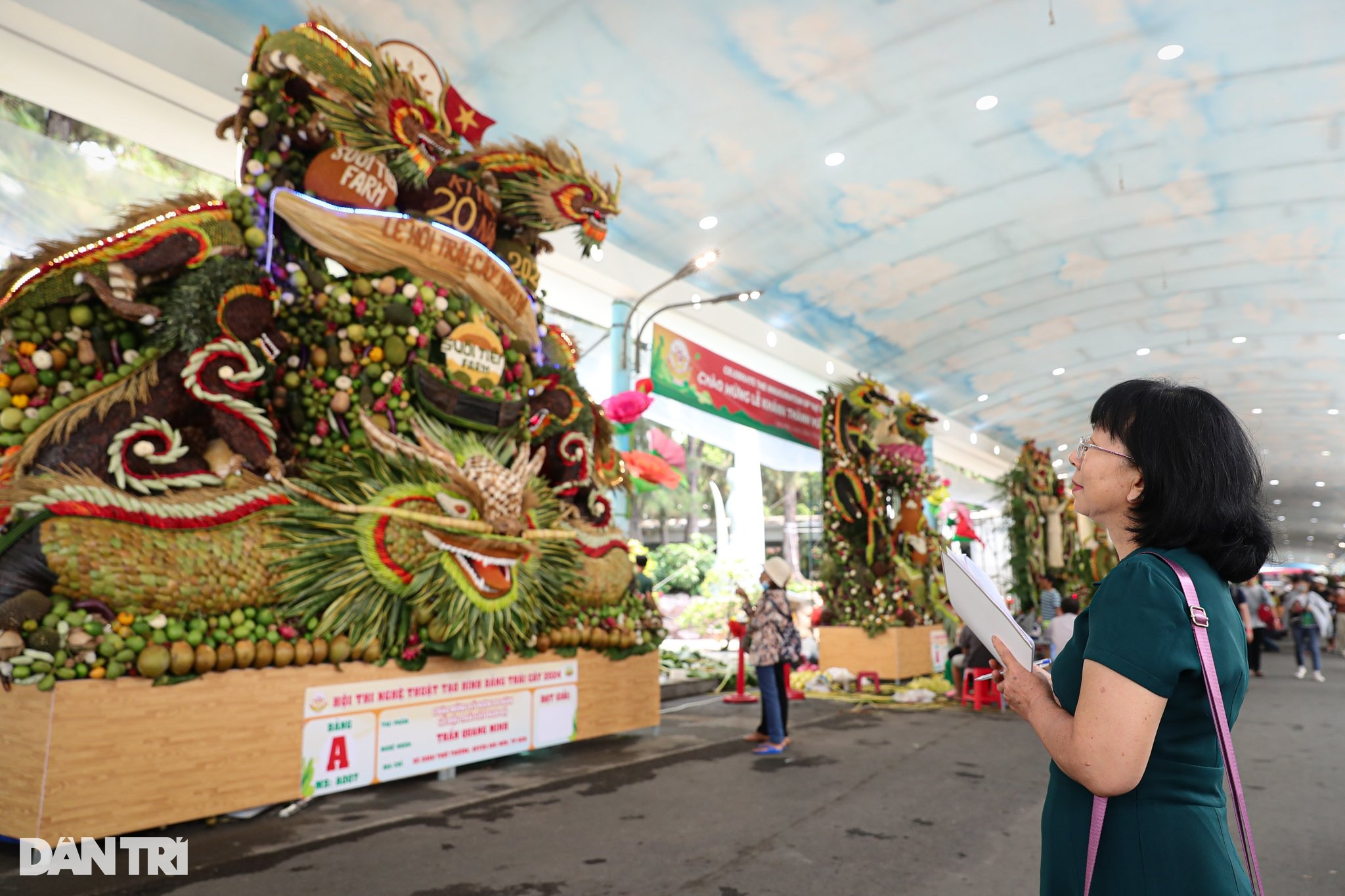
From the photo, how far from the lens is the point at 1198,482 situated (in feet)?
4.97

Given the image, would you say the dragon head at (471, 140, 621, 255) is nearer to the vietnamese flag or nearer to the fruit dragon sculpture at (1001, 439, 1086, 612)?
the vietnamese flag

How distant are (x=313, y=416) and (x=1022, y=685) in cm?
505

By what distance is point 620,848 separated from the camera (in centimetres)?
406

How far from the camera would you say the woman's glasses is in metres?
1.61

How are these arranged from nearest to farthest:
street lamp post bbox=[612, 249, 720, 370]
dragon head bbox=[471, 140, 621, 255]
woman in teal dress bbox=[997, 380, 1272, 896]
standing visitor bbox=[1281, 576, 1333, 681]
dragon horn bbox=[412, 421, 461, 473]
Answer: woman in teal dress bbox=[997, 380, 1272, 896]
dragon horn bbox=[412, 421, 461, 473]
dragon head bbox=[471, 140, 621, 255]
street lamp post bbox=[612, 249, 720, 370]
standing visitor bbox=[1281, 576, 1333, 681]

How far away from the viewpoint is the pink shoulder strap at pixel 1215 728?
54.6 inches

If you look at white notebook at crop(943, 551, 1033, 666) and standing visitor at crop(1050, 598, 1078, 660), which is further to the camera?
standing visitor at crop(1050, 598, 1078, 660)

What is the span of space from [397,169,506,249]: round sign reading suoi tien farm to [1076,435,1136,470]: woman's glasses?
212 inches

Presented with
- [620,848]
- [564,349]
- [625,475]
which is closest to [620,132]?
[564,349]

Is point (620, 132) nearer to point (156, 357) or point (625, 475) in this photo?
point (625, 475)

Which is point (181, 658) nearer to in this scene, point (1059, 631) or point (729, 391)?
point (1059, 631)

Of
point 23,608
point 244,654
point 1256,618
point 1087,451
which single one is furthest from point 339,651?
point 1256,618

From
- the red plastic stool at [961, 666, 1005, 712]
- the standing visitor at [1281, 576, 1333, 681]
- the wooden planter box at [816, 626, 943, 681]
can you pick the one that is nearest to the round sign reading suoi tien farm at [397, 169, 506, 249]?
the red plastic stool at [961, 666, 1005, 712]

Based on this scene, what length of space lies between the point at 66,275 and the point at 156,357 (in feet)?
1.96
